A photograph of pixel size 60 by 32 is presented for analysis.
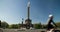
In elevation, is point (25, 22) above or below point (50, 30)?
above

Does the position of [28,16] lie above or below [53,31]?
above

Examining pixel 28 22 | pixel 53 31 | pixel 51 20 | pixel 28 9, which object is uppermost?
pixel 28 9

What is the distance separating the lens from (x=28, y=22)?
185 feet

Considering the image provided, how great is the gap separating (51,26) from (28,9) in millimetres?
53198

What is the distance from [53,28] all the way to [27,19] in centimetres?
5245

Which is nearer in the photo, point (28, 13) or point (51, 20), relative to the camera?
point (51, 20)

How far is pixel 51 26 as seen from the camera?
5258mm

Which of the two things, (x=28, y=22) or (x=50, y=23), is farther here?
(x=28, y=22)

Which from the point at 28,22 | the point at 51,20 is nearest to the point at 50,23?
the point at 51,20

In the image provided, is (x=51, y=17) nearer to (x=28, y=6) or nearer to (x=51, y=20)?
(x=51, y=20)

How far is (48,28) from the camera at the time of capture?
529 centimetres

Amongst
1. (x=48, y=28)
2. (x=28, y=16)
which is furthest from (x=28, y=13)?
(x=48, y=28)

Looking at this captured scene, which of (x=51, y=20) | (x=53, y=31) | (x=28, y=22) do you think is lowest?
(x=53, y=31)

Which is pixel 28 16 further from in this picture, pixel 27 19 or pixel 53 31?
pixel 53 31
